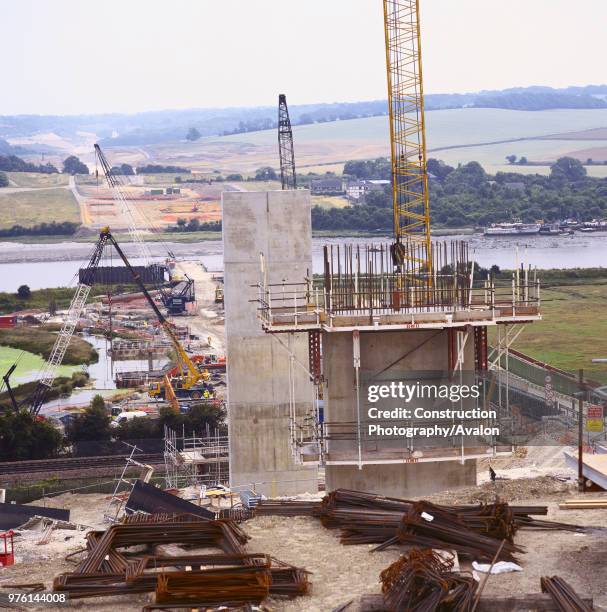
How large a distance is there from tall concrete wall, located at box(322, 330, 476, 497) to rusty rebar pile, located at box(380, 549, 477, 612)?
246 inches

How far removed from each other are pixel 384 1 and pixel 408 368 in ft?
118

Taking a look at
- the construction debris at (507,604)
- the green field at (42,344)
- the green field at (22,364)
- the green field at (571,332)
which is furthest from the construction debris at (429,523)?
the green field at (42,344)

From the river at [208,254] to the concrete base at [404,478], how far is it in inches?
3737

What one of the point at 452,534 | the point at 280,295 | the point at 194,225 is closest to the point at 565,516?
the point at 452,534

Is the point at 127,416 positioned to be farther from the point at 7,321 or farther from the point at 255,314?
the point at 7,321

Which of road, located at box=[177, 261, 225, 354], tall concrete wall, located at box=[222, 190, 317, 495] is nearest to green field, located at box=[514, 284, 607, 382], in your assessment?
road, located at box=[177, 261, 225, 354]

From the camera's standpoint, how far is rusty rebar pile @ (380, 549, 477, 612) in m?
14.1

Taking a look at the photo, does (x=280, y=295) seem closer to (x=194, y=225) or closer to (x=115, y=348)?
(x=115, y=348)

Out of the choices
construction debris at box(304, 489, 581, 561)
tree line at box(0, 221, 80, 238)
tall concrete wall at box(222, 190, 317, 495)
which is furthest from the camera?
tree line at box(0, 221, 80, 238)

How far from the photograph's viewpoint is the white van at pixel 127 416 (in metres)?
54.5

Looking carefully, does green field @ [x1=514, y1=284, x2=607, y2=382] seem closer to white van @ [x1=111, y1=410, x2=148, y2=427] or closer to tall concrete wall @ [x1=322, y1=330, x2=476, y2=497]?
white van @ [x1=111, y1=410, x2=148, y2=427]

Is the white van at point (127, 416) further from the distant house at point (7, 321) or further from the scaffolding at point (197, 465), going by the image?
the distant house at point (7, 321)

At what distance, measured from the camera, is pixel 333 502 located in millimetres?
18453

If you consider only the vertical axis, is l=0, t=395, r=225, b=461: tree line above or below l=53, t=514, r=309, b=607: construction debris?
below
